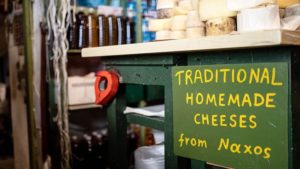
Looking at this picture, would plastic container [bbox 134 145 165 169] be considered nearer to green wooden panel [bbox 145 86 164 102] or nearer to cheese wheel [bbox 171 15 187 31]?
cheese wheel [bbox 171 15 187 31]

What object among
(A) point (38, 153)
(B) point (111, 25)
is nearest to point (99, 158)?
(A) point (38, 153)

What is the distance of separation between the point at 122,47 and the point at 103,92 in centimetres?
27

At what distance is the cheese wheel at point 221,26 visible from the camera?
1017 mm

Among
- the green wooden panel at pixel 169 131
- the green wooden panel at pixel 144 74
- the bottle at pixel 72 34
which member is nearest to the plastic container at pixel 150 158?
the green wooden panel at pixel 169 131

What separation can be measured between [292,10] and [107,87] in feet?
2.56

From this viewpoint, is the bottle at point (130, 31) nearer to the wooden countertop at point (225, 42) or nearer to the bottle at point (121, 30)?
the bottle at point (121, 30)

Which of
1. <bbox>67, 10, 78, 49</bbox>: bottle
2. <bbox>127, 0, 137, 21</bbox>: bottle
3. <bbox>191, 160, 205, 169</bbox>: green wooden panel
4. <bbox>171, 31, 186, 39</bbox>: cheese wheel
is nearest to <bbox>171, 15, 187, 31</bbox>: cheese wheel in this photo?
<bbox>171, 31, 186, 39</bbox>: cheese wheel

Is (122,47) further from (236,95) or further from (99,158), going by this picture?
(99,158)

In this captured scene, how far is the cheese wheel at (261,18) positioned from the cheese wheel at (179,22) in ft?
1.16

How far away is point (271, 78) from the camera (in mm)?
856

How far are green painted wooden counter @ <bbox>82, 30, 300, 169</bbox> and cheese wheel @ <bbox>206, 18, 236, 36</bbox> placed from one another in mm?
75

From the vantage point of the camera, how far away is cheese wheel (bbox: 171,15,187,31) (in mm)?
1259

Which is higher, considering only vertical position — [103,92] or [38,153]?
[103,92]

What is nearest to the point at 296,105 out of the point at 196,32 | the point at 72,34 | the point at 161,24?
the point at 196,32
